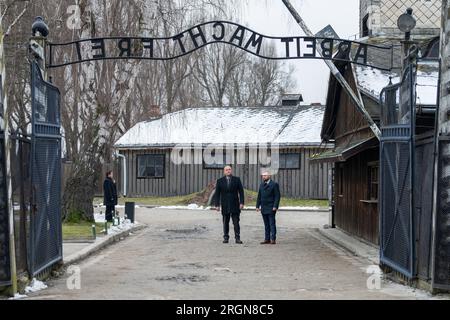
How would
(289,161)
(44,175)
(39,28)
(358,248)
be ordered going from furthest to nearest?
1. (289,161)
2. (358,248)
3. (39,28)
4. (44,175)

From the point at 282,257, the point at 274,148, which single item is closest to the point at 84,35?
the point at 282,257

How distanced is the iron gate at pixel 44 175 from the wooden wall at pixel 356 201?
772 centimetres

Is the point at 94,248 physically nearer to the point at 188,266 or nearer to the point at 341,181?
the point at 188,266

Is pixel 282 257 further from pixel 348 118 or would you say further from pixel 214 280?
pixel 348 118

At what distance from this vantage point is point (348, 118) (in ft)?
67.1

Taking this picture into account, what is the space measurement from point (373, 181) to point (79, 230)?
7.63 meters

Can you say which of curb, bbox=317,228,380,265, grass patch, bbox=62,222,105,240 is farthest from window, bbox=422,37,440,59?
grass patch, bbox=62,222,105,240

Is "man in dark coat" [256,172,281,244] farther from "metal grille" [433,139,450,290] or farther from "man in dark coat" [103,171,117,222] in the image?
"metal grille" [433,139,450,290]

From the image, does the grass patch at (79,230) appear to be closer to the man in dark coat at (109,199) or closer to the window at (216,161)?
the man in dark coat at (109,199)

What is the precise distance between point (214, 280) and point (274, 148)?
1128 inches

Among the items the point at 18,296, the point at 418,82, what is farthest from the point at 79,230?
the point at 18,296

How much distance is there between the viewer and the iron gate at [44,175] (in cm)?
1031

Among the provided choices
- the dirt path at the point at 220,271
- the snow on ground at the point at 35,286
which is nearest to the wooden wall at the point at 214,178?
the dirt path at the point at 220,271

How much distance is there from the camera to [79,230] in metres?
18.7
